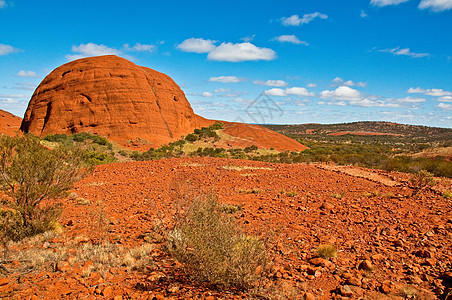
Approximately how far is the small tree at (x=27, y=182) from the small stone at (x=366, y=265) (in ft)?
18.0

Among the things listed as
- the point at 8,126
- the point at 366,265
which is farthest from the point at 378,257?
the point at 8,126

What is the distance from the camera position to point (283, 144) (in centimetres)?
3856

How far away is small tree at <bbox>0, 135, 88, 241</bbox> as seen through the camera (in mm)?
4891

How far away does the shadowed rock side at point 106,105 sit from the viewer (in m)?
31.8

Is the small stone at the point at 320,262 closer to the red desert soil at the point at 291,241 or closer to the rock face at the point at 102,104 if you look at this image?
the red desert soil at the point at 291,241

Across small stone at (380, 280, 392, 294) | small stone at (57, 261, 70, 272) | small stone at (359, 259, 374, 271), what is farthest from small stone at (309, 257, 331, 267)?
small stone at (57, 261, 70, 272)

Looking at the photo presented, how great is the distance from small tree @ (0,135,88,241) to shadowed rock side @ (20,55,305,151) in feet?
85.1

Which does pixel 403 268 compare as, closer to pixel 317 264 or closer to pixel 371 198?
pixel 317 264

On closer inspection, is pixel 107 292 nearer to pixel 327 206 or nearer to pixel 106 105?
pixel 327 206

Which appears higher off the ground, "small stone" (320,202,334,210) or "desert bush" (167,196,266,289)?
"desert bush" (167,196,266,289)

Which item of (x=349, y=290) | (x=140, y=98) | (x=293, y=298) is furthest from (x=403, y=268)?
(x=140, y=98)

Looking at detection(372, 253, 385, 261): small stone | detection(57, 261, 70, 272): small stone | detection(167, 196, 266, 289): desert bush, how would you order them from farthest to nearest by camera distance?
Answer: detection(372, 253, 385, 261): small stone → detection(57, 261, 70, 272): small stone → detection(167, 196, 266, 289): desert bush

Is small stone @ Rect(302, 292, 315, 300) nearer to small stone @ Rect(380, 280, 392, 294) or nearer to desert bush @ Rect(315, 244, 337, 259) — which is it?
small stone @ Rect(380, 280, 392, 294)

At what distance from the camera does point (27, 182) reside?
5016mm
